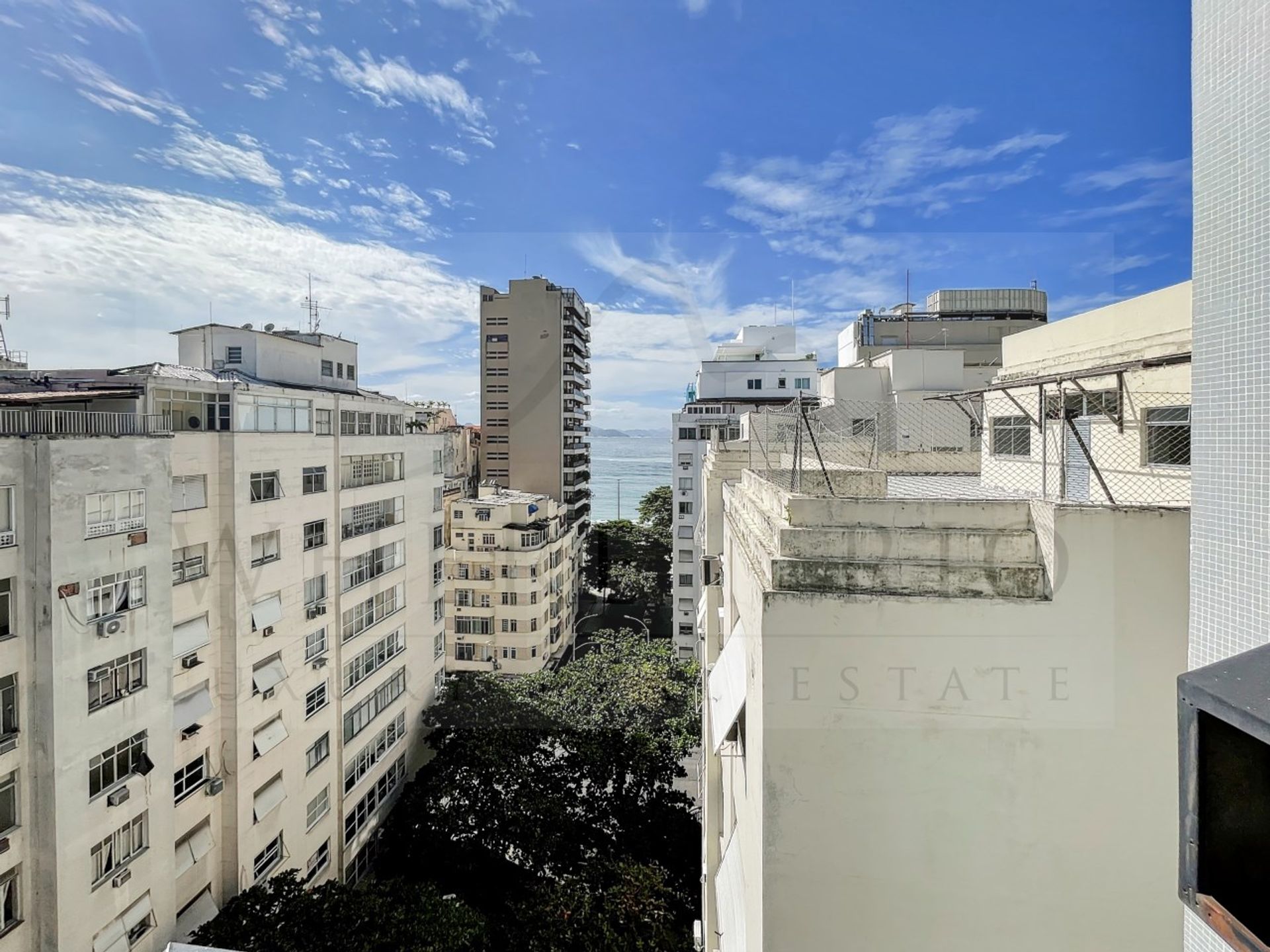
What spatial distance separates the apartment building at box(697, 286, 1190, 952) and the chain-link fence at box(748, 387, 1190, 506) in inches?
18.4

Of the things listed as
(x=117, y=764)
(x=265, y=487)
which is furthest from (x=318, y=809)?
(x=265, y=487)

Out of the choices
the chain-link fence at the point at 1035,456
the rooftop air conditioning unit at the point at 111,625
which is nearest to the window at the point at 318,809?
the rooftop air conditioning unit at the point at 111,625

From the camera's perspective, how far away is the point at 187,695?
8383 mm

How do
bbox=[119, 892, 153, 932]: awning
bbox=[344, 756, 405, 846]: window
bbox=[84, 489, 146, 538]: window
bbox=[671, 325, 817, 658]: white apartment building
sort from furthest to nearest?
bbox=[671, 325, 817, 658]: white apartment building, bbox=[344, 756, 405, 846]: window, bbox=[119, 892, 153, 932]: awning, bbox=[84, 489, 146, 538]: window

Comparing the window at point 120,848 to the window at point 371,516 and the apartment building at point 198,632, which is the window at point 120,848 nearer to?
the apartment building at point 198,632

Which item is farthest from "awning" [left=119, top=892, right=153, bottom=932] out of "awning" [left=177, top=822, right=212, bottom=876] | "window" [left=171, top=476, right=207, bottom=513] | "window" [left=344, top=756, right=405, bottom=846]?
"window" [left=171, top=476, right=207, bottom=513]

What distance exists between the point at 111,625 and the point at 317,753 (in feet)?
17.3

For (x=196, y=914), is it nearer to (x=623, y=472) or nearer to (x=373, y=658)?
(x=373, y=658)

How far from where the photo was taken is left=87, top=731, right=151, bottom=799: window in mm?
6832

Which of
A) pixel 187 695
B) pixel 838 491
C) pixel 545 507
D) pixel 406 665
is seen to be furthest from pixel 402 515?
pixel 838 491

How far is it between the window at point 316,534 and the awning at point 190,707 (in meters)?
2.76

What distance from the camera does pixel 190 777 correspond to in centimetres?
852

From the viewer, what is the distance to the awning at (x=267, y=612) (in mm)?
9211

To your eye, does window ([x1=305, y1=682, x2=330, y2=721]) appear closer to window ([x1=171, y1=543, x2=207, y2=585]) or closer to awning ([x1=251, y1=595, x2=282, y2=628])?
awning ([x1=251, y1=595, x2=282, y2=628])
